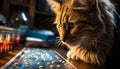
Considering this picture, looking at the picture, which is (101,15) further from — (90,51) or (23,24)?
(23,24)

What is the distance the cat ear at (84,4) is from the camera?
4.03 feet

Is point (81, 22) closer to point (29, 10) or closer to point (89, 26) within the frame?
point (89, 26)

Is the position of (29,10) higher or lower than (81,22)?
lower

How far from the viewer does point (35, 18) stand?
12.2 ft

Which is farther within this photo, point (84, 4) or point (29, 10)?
point (29, 10)

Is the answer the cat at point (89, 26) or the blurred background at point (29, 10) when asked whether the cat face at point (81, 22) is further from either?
the blurred background at point (29, 10)

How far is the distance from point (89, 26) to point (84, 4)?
0.40ft

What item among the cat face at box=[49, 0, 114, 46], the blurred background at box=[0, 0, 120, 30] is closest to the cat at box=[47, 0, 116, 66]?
the cat face at box=[49, 0, 114, 46]

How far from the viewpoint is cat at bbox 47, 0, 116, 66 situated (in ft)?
4.12

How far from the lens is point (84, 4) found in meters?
1.25

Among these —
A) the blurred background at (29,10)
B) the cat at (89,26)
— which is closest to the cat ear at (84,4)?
the cat at (89,26)

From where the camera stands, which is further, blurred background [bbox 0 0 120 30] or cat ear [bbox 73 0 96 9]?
blurred background [bbox 0 0 120 30]

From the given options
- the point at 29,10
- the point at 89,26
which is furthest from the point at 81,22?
the point at 29,10

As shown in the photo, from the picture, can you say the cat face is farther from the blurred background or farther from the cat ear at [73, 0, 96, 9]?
the blurred background
